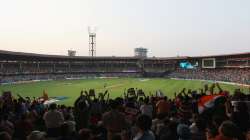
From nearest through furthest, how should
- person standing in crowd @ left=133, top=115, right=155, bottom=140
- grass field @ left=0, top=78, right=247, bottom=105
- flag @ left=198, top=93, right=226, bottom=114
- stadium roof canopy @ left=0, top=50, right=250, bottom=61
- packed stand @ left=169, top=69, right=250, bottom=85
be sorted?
person standing in crowd @ left=133, top=115, right=155, bottom=140
flag @ left=198, top=93, right=226, bottom=114
grass field @ left=0, top=78, right=247, bottom=105
packed stand @ left=169, top=69, right=250, bottom=85
stadium roof canopy @ left=0, top=50, right=250, bottom=61

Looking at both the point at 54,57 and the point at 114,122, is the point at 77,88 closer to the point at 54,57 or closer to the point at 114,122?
the point at 54,57

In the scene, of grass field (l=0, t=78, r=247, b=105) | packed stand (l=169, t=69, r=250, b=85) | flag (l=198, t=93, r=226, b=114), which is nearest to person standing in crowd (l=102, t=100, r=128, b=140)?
flag (l=198, t=93, r=226, b=114)

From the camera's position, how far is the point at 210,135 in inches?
275

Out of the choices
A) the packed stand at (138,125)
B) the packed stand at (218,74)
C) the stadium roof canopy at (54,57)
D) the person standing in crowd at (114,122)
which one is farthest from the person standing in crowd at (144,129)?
the stadium roof canopy at (54,57)

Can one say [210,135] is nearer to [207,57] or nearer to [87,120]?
[87,120]

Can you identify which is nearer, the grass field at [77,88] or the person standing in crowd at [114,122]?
the person standing in crowd at [114,122]

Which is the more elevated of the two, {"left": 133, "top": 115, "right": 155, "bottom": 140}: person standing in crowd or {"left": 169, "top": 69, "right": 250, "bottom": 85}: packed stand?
{"left": 133, "top": 115, "right": 155, "bottom": 140}: person standing in crowd

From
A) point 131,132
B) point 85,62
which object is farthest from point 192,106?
point 85,62

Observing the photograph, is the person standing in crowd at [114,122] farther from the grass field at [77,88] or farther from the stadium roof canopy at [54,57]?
the stadium roof canopy at [54,57]

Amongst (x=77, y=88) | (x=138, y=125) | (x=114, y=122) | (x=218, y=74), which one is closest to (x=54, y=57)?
(x=77, y=88)

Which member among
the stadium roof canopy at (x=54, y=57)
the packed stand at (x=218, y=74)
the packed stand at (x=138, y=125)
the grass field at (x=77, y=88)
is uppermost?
the stadium roof canopy at (x=54, y=57)

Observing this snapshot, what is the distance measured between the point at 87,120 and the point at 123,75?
109635 millimetres

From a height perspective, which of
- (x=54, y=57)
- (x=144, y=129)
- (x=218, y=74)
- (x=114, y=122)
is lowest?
(x=218, y=74)

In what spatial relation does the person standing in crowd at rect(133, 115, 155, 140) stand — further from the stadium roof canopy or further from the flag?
the stadium roof canopy
